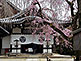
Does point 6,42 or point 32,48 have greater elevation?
point 6,42

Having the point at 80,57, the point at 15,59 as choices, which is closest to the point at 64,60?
the point at 15,59

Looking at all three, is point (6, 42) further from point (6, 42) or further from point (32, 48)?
point (32, 48)

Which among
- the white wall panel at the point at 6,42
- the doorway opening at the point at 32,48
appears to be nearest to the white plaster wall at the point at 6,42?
the white wall panel at the point at 6,42

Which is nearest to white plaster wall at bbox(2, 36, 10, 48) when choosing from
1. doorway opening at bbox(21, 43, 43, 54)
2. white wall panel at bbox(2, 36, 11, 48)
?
white wall panel at bbox(2, 36, 11, 48)

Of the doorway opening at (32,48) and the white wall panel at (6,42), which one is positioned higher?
the white wall panel at (6,42)

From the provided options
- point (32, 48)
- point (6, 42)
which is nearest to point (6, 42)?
point (6, 42)

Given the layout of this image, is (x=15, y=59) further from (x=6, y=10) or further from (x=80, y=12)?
(x=80, y=12)

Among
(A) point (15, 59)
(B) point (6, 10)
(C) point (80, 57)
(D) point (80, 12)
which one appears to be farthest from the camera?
(A) point (15, 59)

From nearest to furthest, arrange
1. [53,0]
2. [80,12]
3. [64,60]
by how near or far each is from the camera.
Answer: [80,12], [53,0], [64,60]

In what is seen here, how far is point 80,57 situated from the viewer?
3531 mm

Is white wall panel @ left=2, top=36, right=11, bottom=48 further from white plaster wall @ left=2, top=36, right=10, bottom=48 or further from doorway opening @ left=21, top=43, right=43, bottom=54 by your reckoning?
doorway opening @ left=21, top=43, right=43, bottom=54

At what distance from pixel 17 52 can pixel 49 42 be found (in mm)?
3458

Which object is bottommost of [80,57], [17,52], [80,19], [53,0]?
[17,52]

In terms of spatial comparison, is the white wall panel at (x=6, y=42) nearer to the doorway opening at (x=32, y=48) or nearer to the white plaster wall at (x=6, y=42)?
the white plaster wall at (x=6, y=42)
